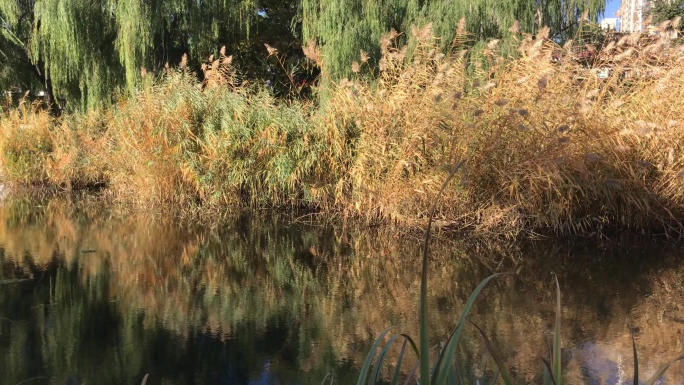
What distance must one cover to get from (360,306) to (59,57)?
10.5 m

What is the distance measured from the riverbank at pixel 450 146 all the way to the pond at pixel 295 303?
46 centimetres

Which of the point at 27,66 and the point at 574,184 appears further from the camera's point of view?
the point at 27,66

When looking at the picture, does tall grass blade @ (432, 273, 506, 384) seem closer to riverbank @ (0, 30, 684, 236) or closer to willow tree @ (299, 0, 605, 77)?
riverbank @ (0, 30, 684, 236)

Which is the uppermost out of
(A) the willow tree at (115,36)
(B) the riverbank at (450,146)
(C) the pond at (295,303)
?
(A) the willow tree at (115,36)

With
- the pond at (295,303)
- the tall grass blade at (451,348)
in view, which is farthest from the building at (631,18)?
the tall grass blade at (451,348)

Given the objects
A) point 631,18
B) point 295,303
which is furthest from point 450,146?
point 631,18

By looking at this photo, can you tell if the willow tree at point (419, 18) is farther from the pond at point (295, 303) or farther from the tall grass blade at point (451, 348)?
the tall grass blade at point (451, 348)

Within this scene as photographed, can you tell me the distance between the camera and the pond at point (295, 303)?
3006 millimetres

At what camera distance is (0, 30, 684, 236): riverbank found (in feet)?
20.5

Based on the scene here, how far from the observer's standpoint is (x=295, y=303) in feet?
13.4

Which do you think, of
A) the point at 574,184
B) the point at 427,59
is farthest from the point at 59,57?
the point at 574,184

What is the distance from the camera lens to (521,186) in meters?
6.30

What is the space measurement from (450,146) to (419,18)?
575cm

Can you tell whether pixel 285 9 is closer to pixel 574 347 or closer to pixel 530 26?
pixel 530 26
